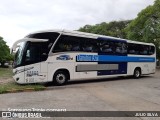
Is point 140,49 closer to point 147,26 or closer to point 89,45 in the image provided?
point 89,45

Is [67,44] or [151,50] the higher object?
[67,44]

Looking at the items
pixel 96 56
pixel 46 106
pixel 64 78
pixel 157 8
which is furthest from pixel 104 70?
pixel 157 8

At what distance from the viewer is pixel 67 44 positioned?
51.1ft

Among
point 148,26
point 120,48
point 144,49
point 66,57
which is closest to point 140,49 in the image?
point 144,49

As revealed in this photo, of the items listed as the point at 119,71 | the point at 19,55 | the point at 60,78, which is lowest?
the point at 60,78

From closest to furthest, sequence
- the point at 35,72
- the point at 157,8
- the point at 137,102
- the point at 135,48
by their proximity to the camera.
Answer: the point at 137,102, the point at 35,72, the point at 135,48, the point at 157,8

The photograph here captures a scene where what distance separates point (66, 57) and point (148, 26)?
30501 mm

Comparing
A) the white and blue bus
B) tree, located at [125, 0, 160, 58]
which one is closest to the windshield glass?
the white and blue bus

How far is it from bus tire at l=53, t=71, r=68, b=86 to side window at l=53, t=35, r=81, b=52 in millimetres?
1377

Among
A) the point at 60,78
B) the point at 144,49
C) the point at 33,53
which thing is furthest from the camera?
the point at 144,49

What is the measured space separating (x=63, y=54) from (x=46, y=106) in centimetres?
676

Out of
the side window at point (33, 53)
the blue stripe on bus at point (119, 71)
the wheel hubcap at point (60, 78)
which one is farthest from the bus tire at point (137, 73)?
the side window at point (33, 53)

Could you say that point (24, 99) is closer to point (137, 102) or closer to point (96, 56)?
point (137, 102)

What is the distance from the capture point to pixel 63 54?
15.4 m
